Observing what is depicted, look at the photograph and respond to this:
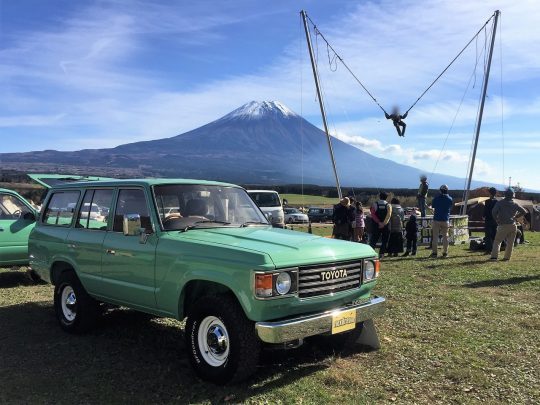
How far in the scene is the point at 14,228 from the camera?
9.64m

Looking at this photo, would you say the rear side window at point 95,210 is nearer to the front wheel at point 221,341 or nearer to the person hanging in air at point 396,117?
the front wheel at point 221,341

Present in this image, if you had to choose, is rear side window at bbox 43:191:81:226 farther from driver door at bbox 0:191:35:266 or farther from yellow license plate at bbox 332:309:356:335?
yellow license plate at bbox 332:309:356:335

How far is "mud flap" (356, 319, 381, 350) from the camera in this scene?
5.61 meters

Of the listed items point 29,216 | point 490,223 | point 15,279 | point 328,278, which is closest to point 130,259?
point 328,278

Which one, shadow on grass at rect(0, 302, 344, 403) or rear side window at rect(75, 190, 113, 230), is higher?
rear side window at rect(75, 190, 113, 230)

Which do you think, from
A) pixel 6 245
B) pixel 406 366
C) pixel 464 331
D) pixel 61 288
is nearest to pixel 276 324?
pixel 406 366

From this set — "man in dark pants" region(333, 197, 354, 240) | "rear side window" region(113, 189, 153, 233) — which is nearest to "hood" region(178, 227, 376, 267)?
"rear side window" region(113, 189, 153, 233)

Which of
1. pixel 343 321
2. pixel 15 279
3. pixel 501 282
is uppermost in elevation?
pixel 343 321

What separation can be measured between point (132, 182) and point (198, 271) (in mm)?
1720

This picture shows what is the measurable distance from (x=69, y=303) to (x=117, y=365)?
1.67 metres

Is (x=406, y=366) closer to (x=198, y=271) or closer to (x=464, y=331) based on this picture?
(x=464, y=331)

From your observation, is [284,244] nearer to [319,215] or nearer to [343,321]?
[343,321]

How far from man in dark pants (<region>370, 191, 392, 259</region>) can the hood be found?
889cm

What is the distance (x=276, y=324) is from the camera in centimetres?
421
